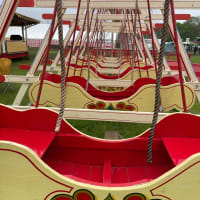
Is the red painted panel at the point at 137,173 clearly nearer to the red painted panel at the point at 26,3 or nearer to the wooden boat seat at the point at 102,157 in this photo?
the wooden boat seat at the point at 102,157

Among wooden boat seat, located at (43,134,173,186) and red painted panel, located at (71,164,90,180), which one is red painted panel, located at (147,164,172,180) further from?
red painted panel, located at (71,164,90,180)

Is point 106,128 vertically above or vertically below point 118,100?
below

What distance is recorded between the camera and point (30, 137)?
3.15 ft

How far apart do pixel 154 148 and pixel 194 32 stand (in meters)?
34.9

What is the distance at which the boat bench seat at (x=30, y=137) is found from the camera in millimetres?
890

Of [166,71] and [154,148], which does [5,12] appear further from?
[166,71]

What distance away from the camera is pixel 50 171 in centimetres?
62

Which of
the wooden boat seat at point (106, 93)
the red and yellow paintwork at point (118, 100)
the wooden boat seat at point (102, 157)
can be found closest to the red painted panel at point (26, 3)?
the wooden boat seat at point (106, 93)

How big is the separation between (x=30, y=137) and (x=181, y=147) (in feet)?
2.09

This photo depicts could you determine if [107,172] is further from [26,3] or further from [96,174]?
[26,3]

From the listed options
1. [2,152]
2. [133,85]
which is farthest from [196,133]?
[133,85]

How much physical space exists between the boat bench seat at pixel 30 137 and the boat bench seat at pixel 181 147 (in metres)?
0.50

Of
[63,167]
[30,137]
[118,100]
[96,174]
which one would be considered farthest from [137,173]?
[118,100]

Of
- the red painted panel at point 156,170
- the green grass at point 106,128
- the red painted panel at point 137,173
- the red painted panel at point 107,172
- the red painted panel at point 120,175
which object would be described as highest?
the red painted panel at point 107,172
